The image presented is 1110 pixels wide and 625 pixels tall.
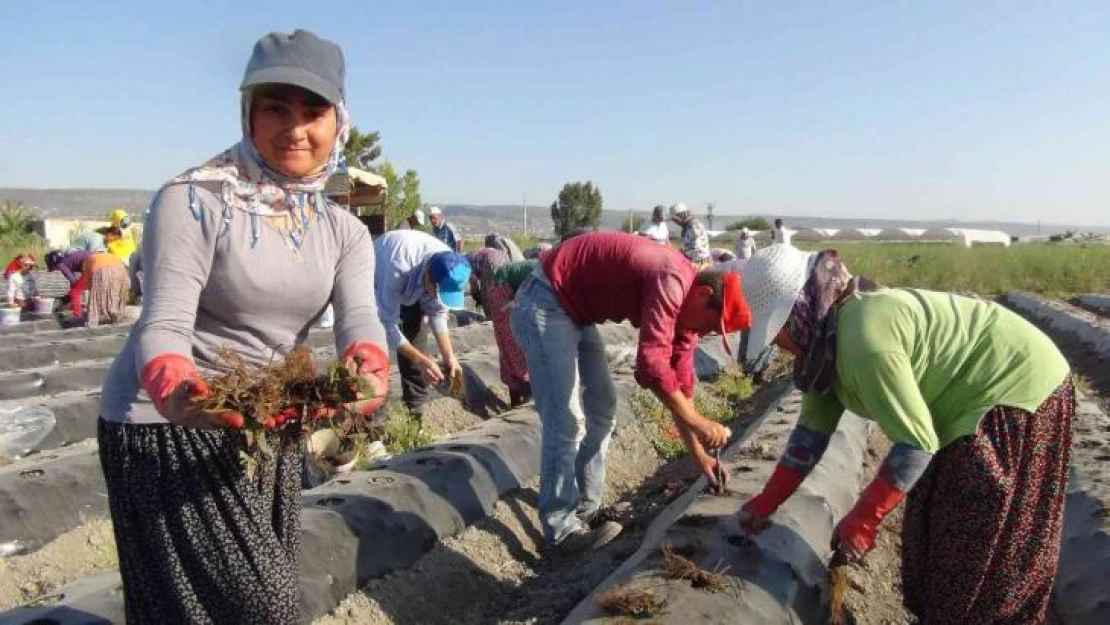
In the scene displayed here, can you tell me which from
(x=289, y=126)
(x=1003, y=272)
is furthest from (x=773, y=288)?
(x=1003, y=272)

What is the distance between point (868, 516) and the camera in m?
2.24

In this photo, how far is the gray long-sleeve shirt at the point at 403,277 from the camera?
16.7 feet

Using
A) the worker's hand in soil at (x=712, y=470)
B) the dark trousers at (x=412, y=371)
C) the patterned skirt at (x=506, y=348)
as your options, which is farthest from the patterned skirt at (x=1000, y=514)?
the patterned skirt at (x=506, y=348)

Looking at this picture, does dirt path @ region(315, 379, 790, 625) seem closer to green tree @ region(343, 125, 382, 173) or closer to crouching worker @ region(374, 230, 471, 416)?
crouching worker @ region(374, 230, 471, 416)

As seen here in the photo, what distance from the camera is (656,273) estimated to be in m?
3.02

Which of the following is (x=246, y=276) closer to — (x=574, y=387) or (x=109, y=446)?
(x=109, y=446)

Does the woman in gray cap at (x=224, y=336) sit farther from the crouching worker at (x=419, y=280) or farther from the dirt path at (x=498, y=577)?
the crouching worker at (x=419, y=280)

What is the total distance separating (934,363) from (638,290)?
44.0 inches

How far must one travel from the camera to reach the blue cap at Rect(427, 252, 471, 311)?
15.9ft

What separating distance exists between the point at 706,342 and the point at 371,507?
5952mm

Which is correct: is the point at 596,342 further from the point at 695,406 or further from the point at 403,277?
the point at 695,406

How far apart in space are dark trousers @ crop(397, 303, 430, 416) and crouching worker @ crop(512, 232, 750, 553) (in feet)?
6.01

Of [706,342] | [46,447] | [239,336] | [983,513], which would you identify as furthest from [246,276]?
[706,342]

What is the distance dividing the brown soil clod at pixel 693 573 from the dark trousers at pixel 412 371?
10.2ft
